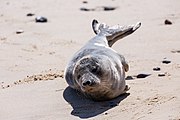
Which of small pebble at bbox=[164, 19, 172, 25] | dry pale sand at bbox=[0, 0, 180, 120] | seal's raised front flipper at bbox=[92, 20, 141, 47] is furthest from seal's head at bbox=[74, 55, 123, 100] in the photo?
small pebble at bbox=[164, 19, 172, 25]

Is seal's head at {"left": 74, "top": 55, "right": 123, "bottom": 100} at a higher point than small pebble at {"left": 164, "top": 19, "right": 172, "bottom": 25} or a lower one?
higher

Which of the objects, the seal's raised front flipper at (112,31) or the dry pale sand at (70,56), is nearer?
the dry pale sand at (70,56)

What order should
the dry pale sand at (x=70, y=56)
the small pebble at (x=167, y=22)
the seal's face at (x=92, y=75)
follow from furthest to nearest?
1. the small pebble at (x=167, y=22)
2. the dry pale sand at (x=70, y=56)
3. the seal's face at (x=92, y=75)

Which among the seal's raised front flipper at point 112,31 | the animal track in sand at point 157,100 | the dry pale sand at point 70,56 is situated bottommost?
the dry pale sand at point 70,56

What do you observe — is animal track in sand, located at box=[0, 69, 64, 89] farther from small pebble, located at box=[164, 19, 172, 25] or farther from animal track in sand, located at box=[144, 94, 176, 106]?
small pebble, located at box=[164, 19, 172, 25]

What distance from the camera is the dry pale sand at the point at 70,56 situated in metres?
4.61

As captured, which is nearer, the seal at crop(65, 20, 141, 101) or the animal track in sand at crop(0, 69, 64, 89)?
the seal at crop(65, 20, 141, 101)

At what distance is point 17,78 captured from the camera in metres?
5.69

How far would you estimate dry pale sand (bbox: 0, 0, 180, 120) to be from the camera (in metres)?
4.61

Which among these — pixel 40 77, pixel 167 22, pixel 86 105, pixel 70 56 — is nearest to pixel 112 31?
pixel 70 56

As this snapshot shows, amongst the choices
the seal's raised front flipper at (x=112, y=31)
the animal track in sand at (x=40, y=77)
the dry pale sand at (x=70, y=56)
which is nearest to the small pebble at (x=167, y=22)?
the dry pale sand at (x=70, y=56)

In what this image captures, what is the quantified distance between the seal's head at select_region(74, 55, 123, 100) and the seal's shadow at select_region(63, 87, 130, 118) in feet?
0.21

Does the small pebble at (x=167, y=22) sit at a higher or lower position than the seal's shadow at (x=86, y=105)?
lower

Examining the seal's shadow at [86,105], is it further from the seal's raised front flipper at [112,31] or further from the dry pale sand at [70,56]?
the seal's raised front flipper at [112,31]
